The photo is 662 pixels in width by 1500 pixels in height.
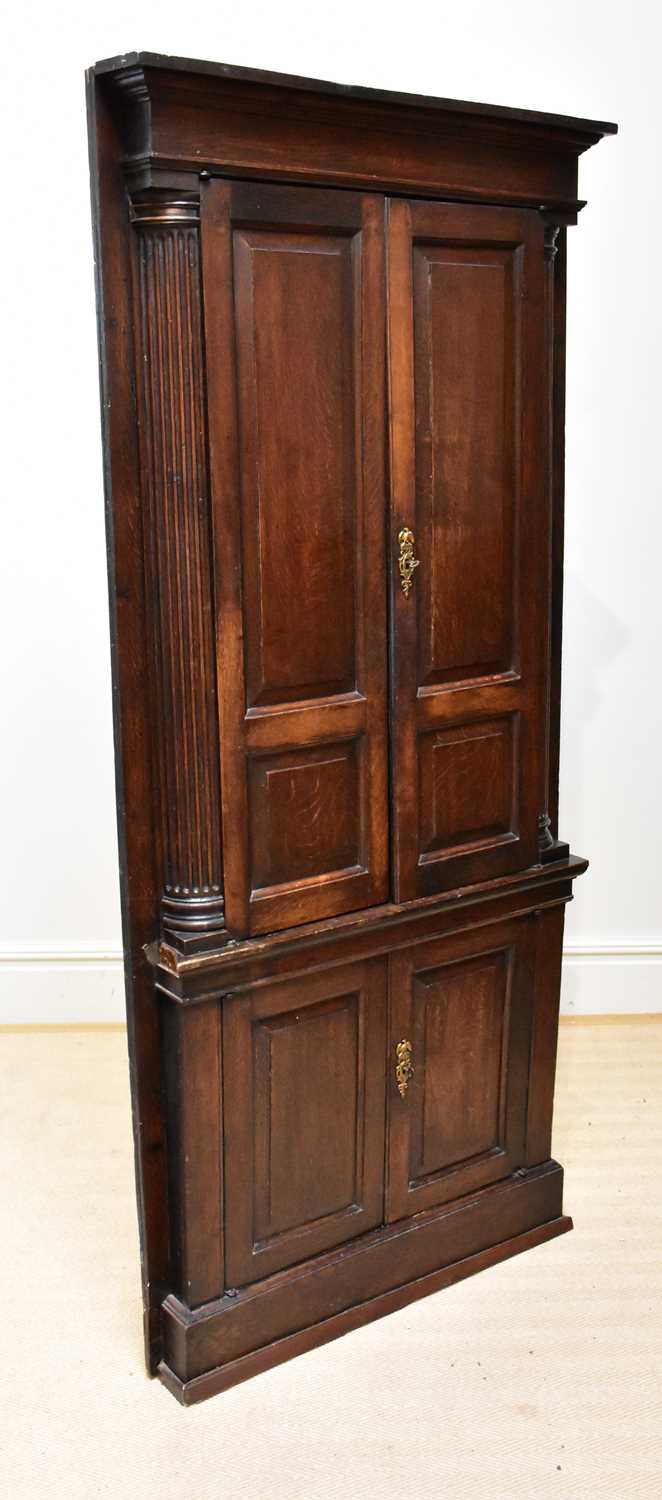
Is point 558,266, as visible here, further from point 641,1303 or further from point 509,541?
point 641,1303

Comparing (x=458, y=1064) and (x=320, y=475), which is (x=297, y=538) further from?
(x=458, y=1064)

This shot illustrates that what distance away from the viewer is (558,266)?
2781 mm

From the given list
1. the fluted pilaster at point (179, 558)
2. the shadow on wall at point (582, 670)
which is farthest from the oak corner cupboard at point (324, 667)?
the shadow on wall at point (582, 670)

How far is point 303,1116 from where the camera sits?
268 centimetres

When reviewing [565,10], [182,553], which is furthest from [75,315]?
[182,553]

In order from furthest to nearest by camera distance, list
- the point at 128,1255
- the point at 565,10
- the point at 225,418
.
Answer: the point at 565,10 < the point at 128,1255 < the point at 225,418

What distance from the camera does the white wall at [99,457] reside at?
12.0 feet

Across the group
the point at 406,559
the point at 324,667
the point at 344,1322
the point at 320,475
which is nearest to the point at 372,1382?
the point at 344,1322

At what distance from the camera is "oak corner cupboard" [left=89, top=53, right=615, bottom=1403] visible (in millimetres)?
2289

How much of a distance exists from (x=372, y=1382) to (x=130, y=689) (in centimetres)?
128

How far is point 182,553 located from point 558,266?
3.23ft

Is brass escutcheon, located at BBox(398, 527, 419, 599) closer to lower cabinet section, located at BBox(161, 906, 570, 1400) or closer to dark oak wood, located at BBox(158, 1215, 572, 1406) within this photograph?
lower cabinet section, located at BBox(161, 906, 570, 1400)

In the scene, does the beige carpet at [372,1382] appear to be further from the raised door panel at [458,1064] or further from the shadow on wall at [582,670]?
the shadow on wall at [582,670]

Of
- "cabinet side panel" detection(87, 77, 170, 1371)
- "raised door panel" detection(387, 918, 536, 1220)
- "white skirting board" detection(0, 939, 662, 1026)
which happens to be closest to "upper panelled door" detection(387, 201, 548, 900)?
"raised door panel" detection(387, 918, 536, 1220)
